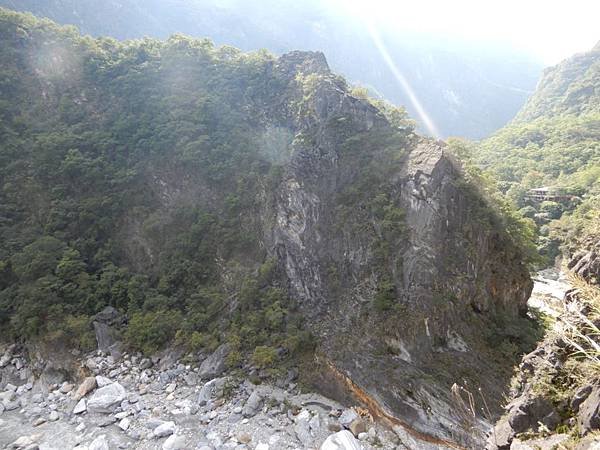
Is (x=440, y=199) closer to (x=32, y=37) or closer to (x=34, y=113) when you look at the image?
(x=34, y=113)

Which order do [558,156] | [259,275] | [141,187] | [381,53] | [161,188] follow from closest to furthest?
[259,275]
[141,187]
[161,188]
[558,156]
[381,53]

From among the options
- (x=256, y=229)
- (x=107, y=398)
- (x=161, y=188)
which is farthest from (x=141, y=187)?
(x=107, y=398)

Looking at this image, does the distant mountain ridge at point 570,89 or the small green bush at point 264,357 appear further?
the distant mountain ridge at point 570,89

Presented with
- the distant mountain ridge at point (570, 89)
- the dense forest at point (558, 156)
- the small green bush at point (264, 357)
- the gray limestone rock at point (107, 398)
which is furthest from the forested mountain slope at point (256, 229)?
the distant mountain ridge at point (570, 89)

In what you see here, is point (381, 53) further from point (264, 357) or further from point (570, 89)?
point (264, 357)

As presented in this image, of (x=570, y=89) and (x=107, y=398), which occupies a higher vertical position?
(x=107, y=398)

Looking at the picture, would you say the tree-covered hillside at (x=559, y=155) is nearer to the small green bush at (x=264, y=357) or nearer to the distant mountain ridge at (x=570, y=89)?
the distant mountain ridge at (x=570, y=89)
